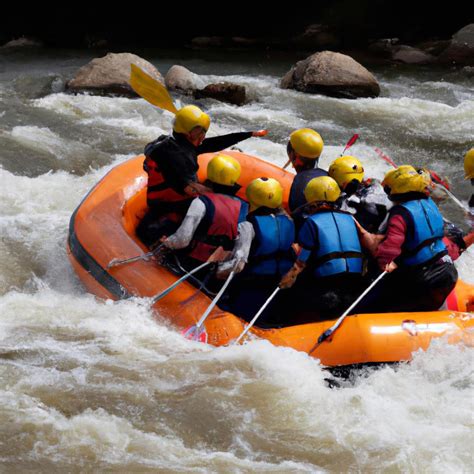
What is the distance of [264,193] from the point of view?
447cm

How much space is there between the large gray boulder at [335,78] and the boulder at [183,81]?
151 centimetres

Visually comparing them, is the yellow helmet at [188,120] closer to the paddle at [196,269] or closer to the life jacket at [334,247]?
the paddle at [196,269]

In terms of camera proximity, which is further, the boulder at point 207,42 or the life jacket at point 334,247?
the boulder at point 207,42

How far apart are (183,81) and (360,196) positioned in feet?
21.6

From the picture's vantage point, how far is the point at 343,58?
11.2 meters

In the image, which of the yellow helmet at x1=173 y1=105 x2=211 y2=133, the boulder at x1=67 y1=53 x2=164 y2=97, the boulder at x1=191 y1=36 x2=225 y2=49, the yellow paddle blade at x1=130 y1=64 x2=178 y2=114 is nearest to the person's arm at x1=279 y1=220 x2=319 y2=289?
the yellow helmet at x1=173 y1=105 x2=211 y2=133

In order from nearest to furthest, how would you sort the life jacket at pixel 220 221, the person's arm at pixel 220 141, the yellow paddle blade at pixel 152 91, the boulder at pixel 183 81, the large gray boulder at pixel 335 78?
the life jacket at pixel 220 221, the person's arm at pixel 220 141, the yellow paddle blade at pixel 152 91, the boulder at pixel 183 81, the large gray boulder at pixel 335 78

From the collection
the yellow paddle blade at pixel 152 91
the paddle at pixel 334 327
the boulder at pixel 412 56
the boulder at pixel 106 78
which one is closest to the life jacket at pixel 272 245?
the paddle at pixel 334 327

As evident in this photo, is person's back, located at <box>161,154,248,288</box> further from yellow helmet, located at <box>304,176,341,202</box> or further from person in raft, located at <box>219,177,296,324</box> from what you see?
yellow helmet, located at <box>304,176,341,202</box>

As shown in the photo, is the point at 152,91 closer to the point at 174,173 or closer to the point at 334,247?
the point at 174,173

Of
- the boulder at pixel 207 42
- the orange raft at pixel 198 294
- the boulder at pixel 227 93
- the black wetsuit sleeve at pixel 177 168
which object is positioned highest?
the black wetsuit sleeve at pixel 177 168

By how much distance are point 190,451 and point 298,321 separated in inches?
46.5

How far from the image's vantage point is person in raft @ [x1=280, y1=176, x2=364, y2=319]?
4.35m

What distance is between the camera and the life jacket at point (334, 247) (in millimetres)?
4340
